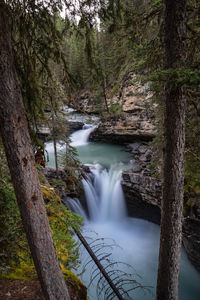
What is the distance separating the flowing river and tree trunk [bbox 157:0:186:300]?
70.7 inches

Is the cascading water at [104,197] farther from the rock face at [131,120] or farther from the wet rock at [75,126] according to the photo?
the wet rock at [75,126]

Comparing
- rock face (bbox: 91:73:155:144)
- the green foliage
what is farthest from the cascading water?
the green foliage

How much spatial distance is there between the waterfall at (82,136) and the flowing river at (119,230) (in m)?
4.46

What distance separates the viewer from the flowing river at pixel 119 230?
7445mm

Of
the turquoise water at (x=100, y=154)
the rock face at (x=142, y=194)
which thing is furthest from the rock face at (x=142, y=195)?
the turquoise water at (x=100, y=154)

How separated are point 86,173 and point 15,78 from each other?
10762 mm

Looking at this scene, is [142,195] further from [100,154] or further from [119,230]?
[100,154]

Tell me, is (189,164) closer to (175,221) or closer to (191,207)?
(191,207)

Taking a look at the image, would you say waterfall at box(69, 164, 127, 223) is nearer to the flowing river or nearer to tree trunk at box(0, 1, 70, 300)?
the flowing river

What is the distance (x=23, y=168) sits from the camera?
2.58 meters

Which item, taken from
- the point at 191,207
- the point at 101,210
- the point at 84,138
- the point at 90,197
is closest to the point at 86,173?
the point at 90,197

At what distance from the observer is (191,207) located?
25.0 feet

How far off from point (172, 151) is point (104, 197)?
30.4 feet

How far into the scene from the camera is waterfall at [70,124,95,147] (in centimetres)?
2074
